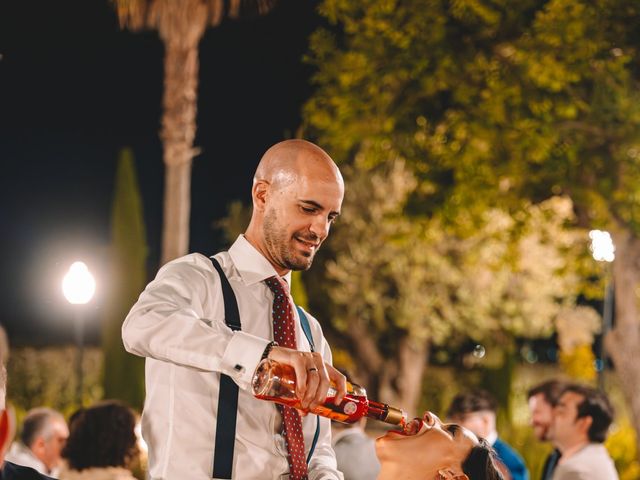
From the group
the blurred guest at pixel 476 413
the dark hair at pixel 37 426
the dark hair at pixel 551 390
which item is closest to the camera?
the dark hair at pixel 551 390

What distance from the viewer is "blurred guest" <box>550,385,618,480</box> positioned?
206 inches

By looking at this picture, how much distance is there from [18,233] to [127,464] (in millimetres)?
33418

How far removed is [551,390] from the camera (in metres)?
5.98

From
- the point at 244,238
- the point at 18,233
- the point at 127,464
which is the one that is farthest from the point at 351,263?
the point at 18,233

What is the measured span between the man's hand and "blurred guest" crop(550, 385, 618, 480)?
371 centimetres

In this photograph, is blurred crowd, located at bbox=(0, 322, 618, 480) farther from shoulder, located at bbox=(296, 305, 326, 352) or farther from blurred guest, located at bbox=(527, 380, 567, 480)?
shoulder, located at bbox=(296, 305, 326, 352)

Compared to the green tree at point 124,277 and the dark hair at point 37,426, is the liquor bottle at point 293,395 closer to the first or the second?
the dark hair at point 37,426

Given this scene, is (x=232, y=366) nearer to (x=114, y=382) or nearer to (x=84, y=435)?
(x=84, y=435)

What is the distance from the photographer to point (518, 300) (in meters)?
21.1

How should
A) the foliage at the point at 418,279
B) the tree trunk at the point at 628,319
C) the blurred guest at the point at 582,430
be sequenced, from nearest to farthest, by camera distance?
1. the blurred guest at the point at 582,430
2. the tree trunk at the point at 628,319
3. the foliage at the point at 418,279

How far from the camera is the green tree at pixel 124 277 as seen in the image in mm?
15703

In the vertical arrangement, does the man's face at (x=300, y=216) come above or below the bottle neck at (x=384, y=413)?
above

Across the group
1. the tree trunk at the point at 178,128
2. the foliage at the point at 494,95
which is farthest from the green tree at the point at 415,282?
the foliage at the point at 494,95

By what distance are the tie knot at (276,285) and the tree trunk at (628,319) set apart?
831 centimetres
